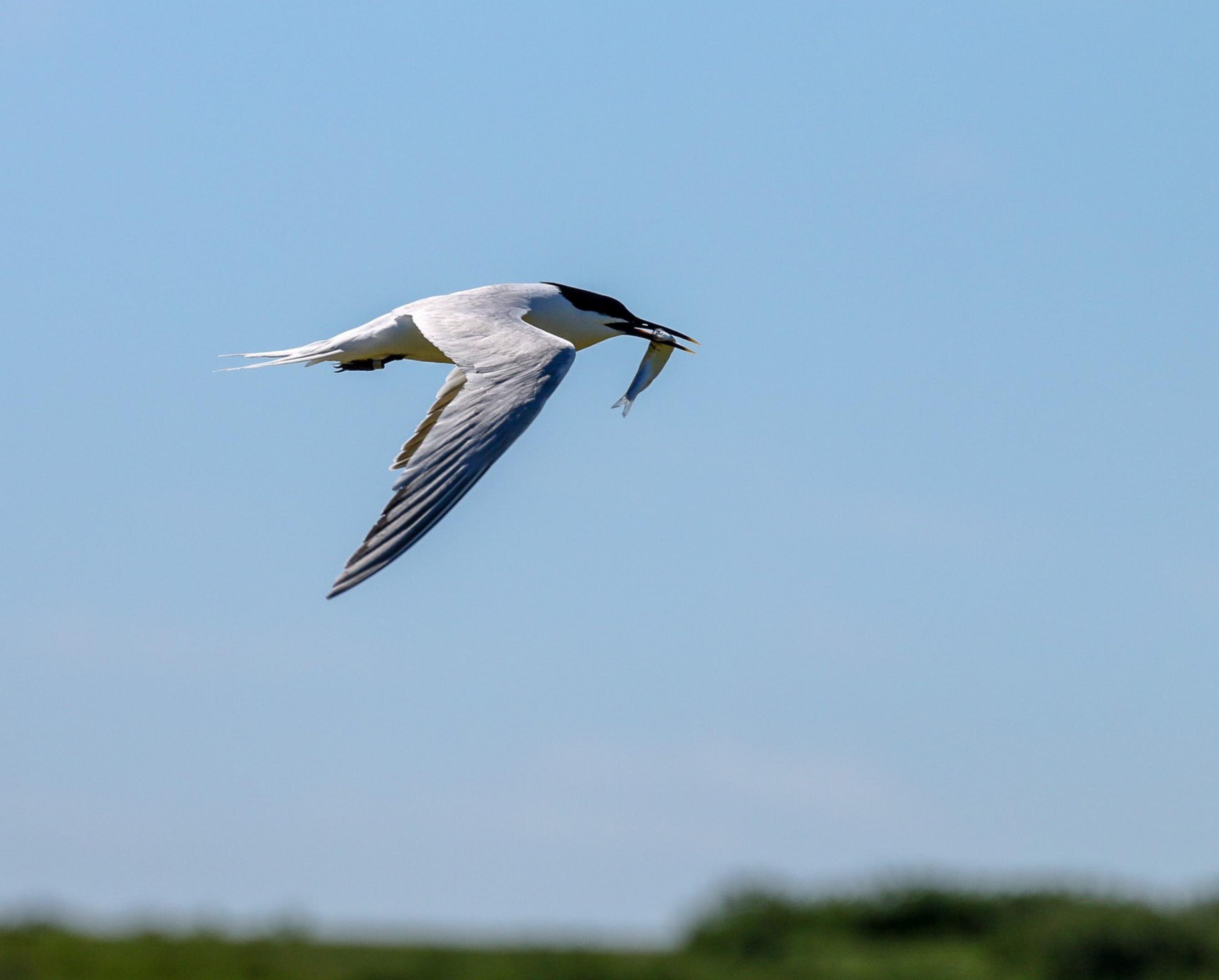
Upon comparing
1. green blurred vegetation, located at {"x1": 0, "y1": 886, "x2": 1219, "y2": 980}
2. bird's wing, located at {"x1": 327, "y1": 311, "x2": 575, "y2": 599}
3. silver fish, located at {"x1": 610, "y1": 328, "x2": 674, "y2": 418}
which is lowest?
green blurred vegetation, located at {"x1": 0, "y1": 886, "x2": 1219, "y2": 980}

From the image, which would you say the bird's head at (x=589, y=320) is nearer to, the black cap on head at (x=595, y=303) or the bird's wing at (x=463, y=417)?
the black cap on head at (x=595, y=303)

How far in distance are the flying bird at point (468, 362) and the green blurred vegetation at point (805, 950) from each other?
404 centimetres

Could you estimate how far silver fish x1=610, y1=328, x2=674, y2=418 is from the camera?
374 inches

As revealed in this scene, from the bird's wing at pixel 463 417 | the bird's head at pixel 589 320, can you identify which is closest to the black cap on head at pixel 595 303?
the bird's head at pixel 589 320

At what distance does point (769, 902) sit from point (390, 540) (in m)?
9.54

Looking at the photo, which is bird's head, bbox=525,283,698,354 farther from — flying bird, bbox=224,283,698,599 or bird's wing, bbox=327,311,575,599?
bird's wing, bbox=327,311,575,599

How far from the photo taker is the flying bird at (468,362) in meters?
6.12

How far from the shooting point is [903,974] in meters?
12.9

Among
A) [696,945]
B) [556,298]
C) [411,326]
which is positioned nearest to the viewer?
[411,326]

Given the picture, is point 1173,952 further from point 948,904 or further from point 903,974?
point 903,974

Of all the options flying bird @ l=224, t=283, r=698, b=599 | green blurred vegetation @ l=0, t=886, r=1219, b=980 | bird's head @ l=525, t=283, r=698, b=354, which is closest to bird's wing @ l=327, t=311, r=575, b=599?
flying bird @ l=224, t=283, r=698, b=599

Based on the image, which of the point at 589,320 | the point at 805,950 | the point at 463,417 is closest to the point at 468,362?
the point at 463,417

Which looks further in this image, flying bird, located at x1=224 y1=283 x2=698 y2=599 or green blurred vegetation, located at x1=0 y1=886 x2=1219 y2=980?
green blurred vegetation, located at x1=0 y1=886 x2=1219 y2=980

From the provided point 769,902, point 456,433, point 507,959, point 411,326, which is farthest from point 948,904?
point 456,433
